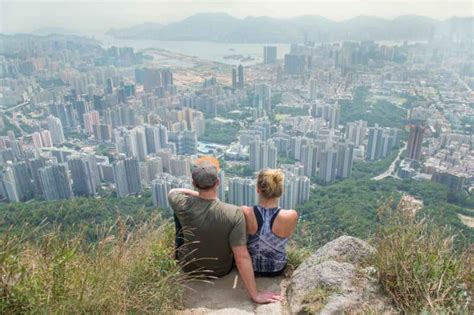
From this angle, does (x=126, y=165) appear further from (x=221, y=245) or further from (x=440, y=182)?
(x=221, y=245)

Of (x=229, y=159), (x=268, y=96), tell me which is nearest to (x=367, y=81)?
(x=268, y=96)

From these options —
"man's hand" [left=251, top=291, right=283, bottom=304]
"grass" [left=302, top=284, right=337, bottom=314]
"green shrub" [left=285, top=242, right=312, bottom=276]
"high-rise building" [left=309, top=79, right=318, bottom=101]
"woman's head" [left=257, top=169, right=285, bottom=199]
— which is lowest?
"high-rise building" [left=309, top=79, right=318, bottom=101]

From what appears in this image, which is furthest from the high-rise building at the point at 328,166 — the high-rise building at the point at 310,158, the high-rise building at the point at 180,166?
the high-rise building at the point at 180,166

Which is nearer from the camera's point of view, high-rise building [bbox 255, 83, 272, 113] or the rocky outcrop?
the rocky outcrop

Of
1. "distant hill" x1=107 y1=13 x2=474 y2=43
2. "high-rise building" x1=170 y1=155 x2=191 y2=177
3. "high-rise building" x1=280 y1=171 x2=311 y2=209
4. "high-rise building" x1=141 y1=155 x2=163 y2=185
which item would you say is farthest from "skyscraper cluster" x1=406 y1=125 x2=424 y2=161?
"distant hill" x1=107 y1=13 x2=474 y2=43

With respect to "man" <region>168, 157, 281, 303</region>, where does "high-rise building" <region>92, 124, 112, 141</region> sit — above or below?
below

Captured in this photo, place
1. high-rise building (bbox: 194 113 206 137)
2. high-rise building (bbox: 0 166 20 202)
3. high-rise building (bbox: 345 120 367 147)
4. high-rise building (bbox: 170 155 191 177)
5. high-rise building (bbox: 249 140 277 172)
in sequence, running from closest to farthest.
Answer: high-rise building (bbox: 0 166 20 202) < high-rise building (bbox: 170 155 191 177) < high-rise building (bbox: 249 140 277 172) < high-rise building (bbox: 345 120 367 147) < high-rise building (bbox: 194 113 206 137)

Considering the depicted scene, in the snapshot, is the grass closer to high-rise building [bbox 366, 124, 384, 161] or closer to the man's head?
the man's head

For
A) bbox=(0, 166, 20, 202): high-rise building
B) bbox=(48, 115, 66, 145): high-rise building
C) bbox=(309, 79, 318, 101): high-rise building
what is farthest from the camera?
bbox=(309, 79, 318, 101): high-rise building
